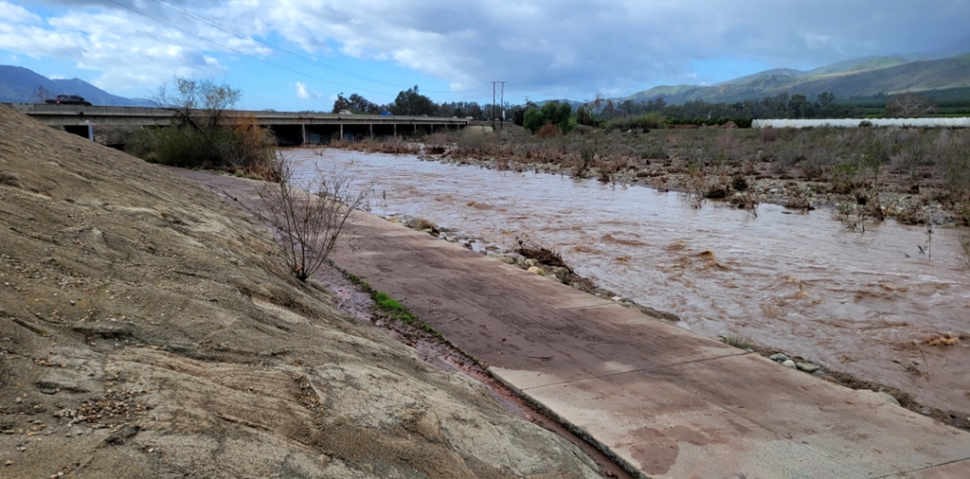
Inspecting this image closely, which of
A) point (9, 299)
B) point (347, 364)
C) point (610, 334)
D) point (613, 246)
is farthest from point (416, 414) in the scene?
point (613, 246)

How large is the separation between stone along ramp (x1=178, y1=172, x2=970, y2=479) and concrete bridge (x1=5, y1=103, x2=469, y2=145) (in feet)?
91.3

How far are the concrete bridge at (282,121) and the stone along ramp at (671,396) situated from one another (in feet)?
91.3

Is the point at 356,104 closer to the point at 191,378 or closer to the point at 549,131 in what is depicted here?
the point at 549,131

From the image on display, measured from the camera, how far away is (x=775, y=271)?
1288cm

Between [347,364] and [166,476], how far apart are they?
2103mm

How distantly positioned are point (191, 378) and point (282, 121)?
227 ft

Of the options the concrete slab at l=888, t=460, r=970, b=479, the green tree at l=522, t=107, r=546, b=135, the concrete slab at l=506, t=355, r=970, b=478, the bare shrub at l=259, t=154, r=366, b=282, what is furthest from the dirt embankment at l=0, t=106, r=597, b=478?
the green tree at l=522, t=107, r=546, b=135

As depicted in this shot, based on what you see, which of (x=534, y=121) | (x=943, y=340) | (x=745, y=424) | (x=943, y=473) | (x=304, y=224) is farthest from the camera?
(x=534, y=121)

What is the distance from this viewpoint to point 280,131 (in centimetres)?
7462

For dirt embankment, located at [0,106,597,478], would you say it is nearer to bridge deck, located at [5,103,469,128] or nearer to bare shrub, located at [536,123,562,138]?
bridge deck, located at [5,103,469,128]

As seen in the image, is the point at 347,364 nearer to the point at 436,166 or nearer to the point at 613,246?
the point at 613,246

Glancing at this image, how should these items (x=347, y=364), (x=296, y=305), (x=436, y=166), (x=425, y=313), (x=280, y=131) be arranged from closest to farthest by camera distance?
(x=347, y=364)
(x=296, y=305)
(x=425, y=313)
(x=436, y=166)
(x=280, y=131)

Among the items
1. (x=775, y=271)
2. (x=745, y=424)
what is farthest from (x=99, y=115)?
(x=745, y=424)

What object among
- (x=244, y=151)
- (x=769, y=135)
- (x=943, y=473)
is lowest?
(x=943, y=473)
